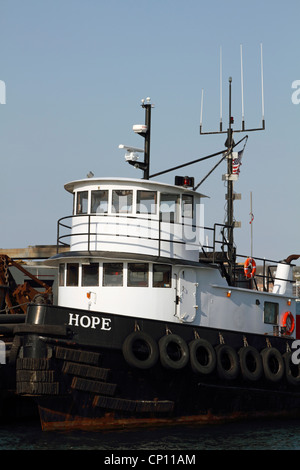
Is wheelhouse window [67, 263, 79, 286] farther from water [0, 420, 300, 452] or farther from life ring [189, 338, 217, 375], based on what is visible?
water [0, 420, 300, 452]

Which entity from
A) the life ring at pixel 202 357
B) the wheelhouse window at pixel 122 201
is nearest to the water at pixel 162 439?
the life ring at pixel 202 357

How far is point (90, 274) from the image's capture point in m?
14.5

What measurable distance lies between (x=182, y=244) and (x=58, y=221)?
2.74 meters

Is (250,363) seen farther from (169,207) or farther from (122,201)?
(122,201)

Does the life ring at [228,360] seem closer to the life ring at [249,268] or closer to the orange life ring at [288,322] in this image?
the life ring at [249,268]

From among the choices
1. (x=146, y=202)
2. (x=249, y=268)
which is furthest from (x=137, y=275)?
(x=249, y=268)

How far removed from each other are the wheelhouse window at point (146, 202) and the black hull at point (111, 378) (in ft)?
8.37

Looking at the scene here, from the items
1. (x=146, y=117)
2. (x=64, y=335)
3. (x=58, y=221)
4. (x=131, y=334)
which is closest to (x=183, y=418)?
(x=131, y=334)

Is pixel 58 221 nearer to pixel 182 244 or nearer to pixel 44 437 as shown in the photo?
pixel 182 244

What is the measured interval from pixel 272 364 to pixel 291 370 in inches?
28.8

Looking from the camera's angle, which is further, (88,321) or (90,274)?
(90,274)
